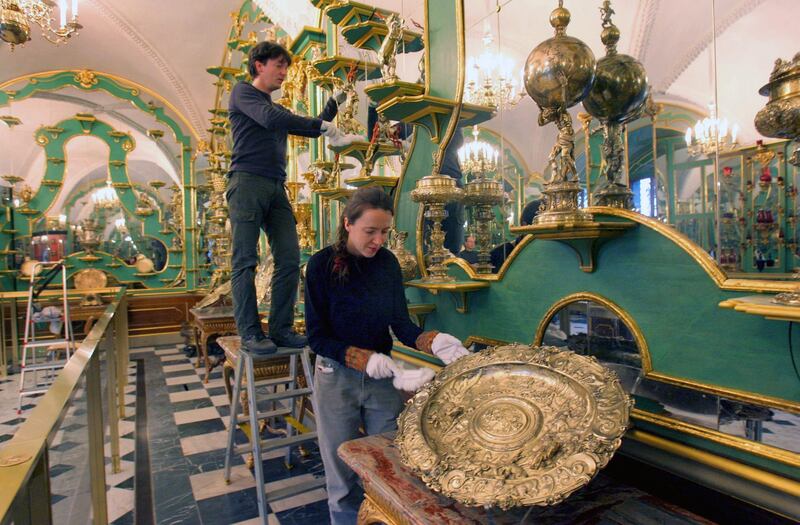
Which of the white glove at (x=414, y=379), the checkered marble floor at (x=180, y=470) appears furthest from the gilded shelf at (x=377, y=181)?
the checkered marble floor at (x=180, y=470)

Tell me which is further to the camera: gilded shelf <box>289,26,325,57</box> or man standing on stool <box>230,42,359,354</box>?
gilded shelf <box>289,26,325,57</box>

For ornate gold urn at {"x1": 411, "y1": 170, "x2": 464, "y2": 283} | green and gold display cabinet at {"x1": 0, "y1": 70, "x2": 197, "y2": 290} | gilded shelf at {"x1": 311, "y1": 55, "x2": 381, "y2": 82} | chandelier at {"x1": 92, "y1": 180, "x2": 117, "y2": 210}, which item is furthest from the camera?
chandelier at {"x1": 92, "y1": 180, "x2": 117, "y2": 210}

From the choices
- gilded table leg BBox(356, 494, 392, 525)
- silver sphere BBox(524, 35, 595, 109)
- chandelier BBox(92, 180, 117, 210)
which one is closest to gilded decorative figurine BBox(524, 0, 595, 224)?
silver sphere BBox(524, 35, 595, 109)

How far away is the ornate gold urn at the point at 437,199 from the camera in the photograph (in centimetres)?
243

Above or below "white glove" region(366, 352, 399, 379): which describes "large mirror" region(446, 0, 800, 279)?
above

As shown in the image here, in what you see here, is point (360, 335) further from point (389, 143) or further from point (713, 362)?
point (389, 143)

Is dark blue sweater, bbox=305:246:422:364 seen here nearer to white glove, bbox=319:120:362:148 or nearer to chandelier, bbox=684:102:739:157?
white glove, bbox=319:120:362:148

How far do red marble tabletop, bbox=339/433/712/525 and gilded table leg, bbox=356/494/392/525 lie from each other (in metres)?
0.05

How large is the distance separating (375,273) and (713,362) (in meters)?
1.14

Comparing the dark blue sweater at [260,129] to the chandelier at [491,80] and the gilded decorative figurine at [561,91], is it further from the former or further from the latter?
the gilded decorative figurine at [561,91]

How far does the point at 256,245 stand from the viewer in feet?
9.27

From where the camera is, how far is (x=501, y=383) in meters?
1.41

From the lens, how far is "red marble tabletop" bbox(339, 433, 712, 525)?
1.12 m

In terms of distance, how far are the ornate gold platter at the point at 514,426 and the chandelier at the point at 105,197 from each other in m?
9.64
